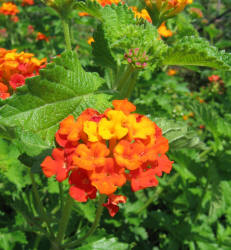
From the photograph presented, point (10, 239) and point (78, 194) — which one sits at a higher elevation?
point (78, 194)

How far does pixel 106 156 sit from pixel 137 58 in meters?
0.31

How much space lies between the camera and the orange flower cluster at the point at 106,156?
2.20ft

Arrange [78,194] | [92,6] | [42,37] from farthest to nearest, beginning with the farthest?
[42,37] < [92,6] < [78,194]

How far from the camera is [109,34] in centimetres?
89

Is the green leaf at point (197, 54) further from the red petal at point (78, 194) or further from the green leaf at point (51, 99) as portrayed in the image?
the red petal at point (78, 194)

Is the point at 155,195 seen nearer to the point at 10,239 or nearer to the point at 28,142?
the point at 10,239

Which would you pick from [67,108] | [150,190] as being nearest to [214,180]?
[150,190]

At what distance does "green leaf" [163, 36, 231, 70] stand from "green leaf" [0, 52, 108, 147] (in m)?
0.25

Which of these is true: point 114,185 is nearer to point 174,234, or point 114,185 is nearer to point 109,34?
point 109,34

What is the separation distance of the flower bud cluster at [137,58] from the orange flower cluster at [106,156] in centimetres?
16

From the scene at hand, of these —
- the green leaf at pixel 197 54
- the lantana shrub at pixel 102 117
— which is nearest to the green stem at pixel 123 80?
the lantana shrub at pixel 102 117

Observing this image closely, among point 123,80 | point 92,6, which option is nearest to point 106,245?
point 123,80

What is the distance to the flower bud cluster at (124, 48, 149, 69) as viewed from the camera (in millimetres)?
819

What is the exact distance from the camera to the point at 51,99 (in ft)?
2.66
